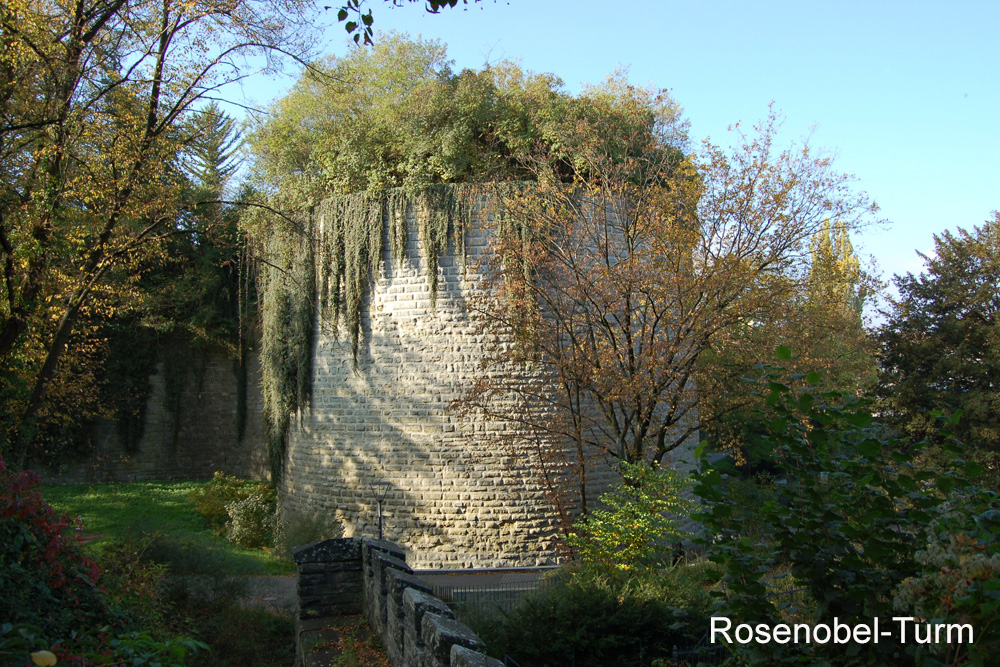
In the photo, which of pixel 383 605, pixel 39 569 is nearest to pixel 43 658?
pixel 39 569

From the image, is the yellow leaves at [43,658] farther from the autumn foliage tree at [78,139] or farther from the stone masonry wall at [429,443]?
the stone masonry wall at [429,443]

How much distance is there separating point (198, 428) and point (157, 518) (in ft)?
15.4

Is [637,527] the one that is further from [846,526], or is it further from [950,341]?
[950,341]

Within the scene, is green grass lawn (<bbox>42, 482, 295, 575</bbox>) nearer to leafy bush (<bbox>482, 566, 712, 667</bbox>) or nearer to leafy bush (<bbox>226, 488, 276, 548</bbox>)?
leafy bush (<bbox>226, 488, 276, 548</bbox>)

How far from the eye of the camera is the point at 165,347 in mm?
18953

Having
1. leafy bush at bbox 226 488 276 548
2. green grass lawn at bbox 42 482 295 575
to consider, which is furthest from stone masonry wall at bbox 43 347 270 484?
leafy bush at bbox 226 488 276 548

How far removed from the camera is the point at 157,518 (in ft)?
48.4

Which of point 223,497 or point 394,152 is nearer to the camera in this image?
point 394,152

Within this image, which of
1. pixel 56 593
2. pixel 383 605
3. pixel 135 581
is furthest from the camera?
pixel 135 581

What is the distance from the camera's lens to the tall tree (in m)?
15.8

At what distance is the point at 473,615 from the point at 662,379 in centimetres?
448

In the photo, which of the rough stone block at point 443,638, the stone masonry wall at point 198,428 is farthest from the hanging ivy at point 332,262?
the rough stone block at point 443,638

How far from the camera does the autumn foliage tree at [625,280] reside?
1044cm

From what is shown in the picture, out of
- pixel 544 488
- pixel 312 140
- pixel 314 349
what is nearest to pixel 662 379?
pixel 544 488
